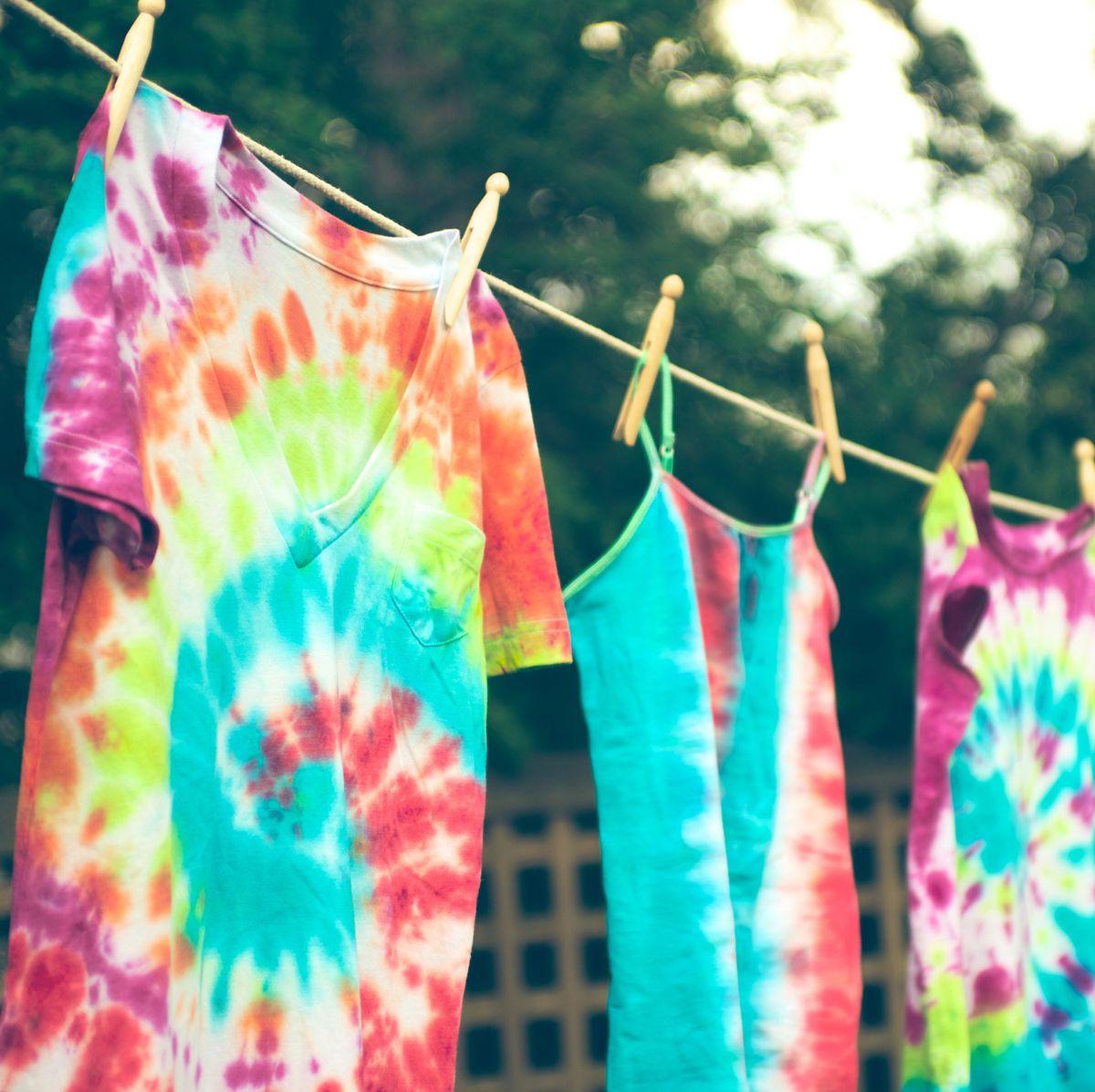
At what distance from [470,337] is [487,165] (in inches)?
38.3

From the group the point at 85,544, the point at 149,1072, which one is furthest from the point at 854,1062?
the point at 85,544

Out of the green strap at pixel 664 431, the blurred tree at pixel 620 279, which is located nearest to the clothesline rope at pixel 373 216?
the green strap at pixel 664 431

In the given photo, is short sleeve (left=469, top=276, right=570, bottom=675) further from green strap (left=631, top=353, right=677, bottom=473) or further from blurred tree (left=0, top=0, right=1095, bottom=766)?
blurred tree (left=0, top=0, right=1095, bottom=766)

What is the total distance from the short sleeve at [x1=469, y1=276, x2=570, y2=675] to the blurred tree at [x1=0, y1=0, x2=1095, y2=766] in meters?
0.61

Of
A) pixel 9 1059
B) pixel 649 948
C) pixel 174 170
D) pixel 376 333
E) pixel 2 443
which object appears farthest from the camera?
pixel 2 443

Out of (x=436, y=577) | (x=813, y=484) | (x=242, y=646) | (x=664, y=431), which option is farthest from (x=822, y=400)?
(x=242, y=646)

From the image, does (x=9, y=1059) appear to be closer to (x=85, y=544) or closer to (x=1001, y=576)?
(x=85, y=544)

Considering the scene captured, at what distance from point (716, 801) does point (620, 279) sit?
102 cm

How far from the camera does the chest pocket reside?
3.22ft

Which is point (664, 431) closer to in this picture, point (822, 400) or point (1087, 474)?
point (822, 400)

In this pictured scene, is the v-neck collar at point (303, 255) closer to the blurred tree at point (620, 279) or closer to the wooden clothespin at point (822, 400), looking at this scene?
the wooden clothespin at point (822, 400)

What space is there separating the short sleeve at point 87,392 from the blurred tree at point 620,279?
2.68 feet

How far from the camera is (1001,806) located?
1.43 metres

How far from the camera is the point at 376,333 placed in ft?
3.34
